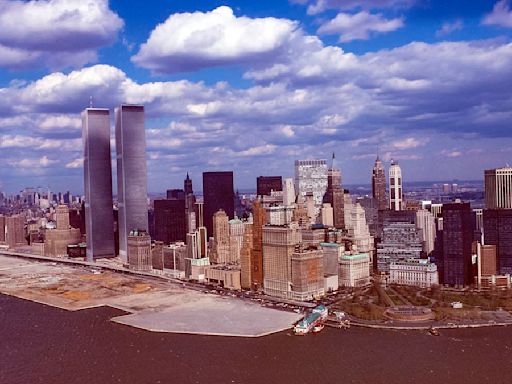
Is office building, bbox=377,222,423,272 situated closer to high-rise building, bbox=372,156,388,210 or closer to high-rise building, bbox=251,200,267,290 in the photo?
high-rise building, bbox=251,200,267,290

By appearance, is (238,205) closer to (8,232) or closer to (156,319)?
(8,232)

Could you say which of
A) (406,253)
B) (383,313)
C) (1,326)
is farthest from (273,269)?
(1,326)

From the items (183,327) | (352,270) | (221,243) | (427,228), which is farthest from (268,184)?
(183,327)

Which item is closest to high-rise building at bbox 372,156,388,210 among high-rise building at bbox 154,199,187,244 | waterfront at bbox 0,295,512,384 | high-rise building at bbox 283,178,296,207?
high-rise building at bbox 283,178,296,207

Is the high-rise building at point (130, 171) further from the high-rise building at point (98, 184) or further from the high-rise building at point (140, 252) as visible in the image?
the high-rise building at point (140, 252)

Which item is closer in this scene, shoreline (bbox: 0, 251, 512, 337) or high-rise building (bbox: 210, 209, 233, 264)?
shoreline (bbox: 0, 251, 512, 337)

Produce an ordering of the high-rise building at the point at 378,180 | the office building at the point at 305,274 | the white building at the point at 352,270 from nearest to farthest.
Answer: the office building at the point at 305,274
the white building at the point at 352,270
the high-rise building at the point at 378,180

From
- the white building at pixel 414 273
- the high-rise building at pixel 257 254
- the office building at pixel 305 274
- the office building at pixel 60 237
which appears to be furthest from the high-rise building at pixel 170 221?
the office building at pixel 305 274
